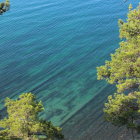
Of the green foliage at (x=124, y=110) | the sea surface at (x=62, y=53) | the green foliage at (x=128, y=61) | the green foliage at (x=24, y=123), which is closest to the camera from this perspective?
the green foliage at (x=24, y=123)

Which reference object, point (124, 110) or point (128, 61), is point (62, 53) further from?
point (128, 61)

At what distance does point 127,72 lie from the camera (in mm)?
26828

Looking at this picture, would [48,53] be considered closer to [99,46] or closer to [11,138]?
[99,46]

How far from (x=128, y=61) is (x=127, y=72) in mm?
1076

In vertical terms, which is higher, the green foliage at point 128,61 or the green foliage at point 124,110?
the green foliage at point 128,61

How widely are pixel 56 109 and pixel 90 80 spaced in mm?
10303

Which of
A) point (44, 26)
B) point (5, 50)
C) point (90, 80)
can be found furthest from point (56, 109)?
point (44, 26)

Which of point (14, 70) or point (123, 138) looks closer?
point (123, 138)

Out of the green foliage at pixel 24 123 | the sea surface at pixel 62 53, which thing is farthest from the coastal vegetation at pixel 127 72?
the sea surface at pixel 62 53

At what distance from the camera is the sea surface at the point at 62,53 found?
45688 millimetres

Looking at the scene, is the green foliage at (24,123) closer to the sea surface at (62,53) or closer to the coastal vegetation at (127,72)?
the coastal vegetation at (127,72)

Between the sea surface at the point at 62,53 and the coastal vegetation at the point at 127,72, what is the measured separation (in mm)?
11433

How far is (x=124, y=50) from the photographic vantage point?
28.2 meters

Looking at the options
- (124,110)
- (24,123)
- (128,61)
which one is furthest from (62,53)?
(24,123)
